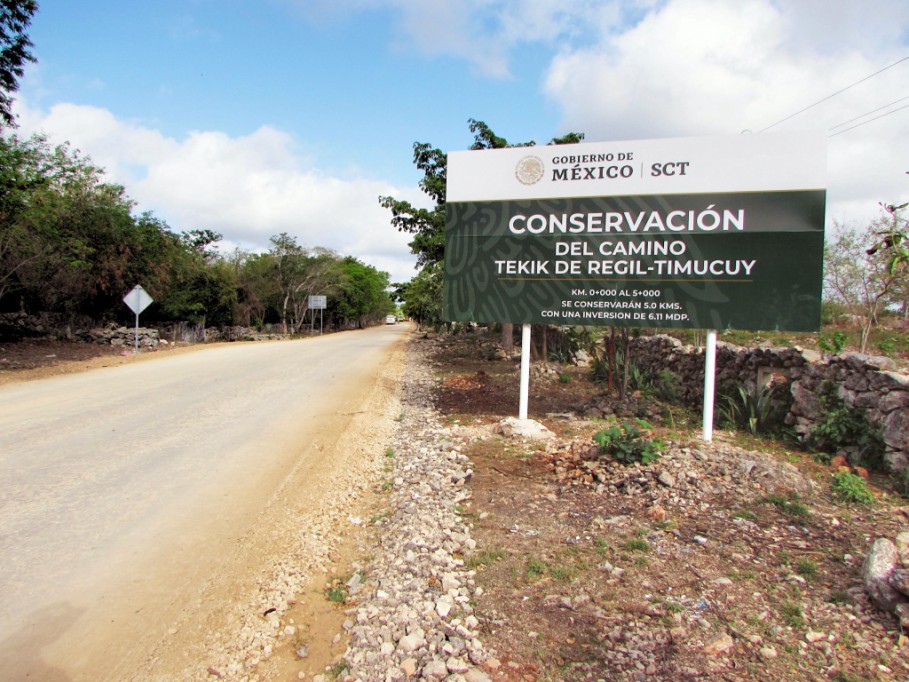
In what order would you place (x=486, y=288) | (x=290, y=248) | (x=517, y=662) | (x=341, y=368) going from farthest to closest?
1. (x=290, y=248)
2. (x=341, y=368)
3. (x=486, y=288)
4. (x=517, y=662)

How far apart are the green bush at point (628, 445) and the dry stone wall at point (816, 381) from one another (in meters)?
2.59

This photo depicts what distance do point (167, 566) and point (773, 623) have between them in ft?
13.4

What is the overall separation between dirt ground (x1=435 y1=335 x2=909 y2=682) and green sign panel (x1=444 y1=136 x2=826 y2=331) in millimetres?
2181

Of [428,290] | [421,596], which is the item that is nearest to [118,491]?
[421,596]

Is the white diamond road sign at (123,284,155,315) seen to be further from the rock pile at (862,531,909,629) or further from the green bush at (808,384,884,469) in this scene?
the rock pile at (862,531,909,629)

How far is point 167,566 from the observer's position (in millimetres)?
3898

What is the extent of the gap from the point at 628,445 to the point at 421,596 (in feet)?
10.5

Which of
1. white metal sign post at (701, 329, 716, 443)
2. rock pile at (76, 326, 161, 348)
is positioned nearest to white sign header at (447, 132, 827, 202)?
white metal sign post at (701, 329, 716, 443)

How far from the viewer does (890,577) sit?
10.1 ft

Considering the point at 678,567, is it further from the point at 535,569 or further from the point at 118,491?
the point at 118,491

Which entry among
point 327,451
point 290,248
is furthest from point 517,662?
point 290,248

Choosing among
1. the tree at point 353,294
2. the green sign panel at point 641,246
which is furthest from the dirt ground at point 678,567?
the tree at point 353,294

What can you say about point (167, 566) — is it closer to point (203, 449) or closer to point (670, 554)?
point (203, 449)

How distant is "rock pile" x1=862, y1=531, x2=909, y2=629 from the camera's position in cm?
297
